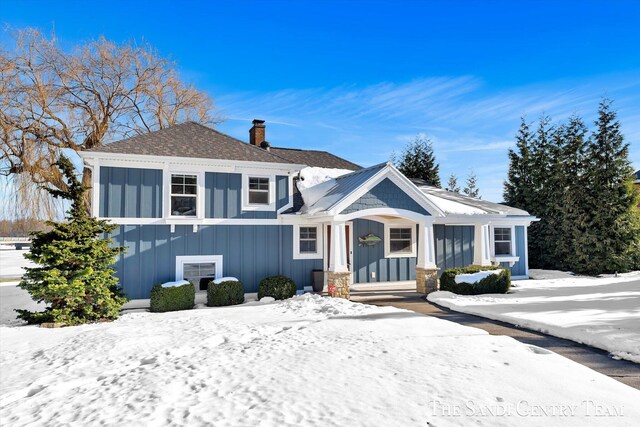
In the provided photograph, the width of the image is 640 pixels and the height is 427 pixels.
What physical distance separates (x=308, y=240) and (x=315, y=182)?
2.74m

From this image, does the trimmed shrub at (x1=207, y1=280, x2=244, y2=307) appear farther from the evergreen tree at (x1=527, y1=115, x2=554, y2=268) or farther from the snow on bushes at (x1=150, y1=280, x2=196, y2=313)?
the evergreen tree at (x1=527, y1=115, x2=554, y2=268)

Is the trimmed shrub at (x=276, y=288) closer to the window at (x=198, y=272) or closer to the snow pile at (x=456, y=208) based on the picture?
the window at (x=198, y=272)

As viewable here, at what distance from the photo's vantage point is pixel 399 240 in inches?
603

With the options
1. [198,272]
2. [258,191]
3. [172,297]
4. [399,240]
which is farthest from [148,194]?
[399,240]

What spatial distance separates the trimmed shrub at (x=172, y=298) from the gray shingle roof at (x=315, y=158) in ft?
25.5

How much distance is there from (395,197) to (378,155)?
16.4m

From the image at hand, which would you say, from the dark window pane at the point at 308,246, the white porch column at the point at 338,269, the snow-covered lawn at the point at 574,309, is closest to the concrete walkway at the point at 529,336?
the snow-covered lawn at the point at 574,309

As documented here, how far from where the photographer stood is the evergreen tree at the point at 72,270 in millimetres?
9078

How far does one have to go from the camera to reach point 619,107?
18547mm

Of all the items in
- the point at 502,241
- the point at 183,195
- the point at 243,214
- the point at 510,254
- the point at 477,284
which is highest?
the point at 183,195

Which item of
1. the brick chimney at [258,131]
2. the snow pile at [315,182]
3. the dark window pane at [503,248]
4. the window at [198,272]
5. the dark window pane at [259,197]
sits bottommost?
the window at [198,272]

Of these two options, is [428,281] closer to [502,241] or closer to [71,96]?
[502,241]

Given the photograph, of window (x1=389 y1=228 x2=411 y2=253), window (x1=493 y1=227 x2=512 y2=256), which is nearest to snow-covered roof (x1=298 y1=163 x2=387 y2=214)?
window (x1=389 y1=228 x2=411 y2=253)

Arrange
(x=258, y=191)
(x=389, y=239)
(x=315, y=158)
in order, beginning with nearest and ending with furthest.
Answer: (x=258, y=191), (x=389, y=239), (x=315, y=158)
